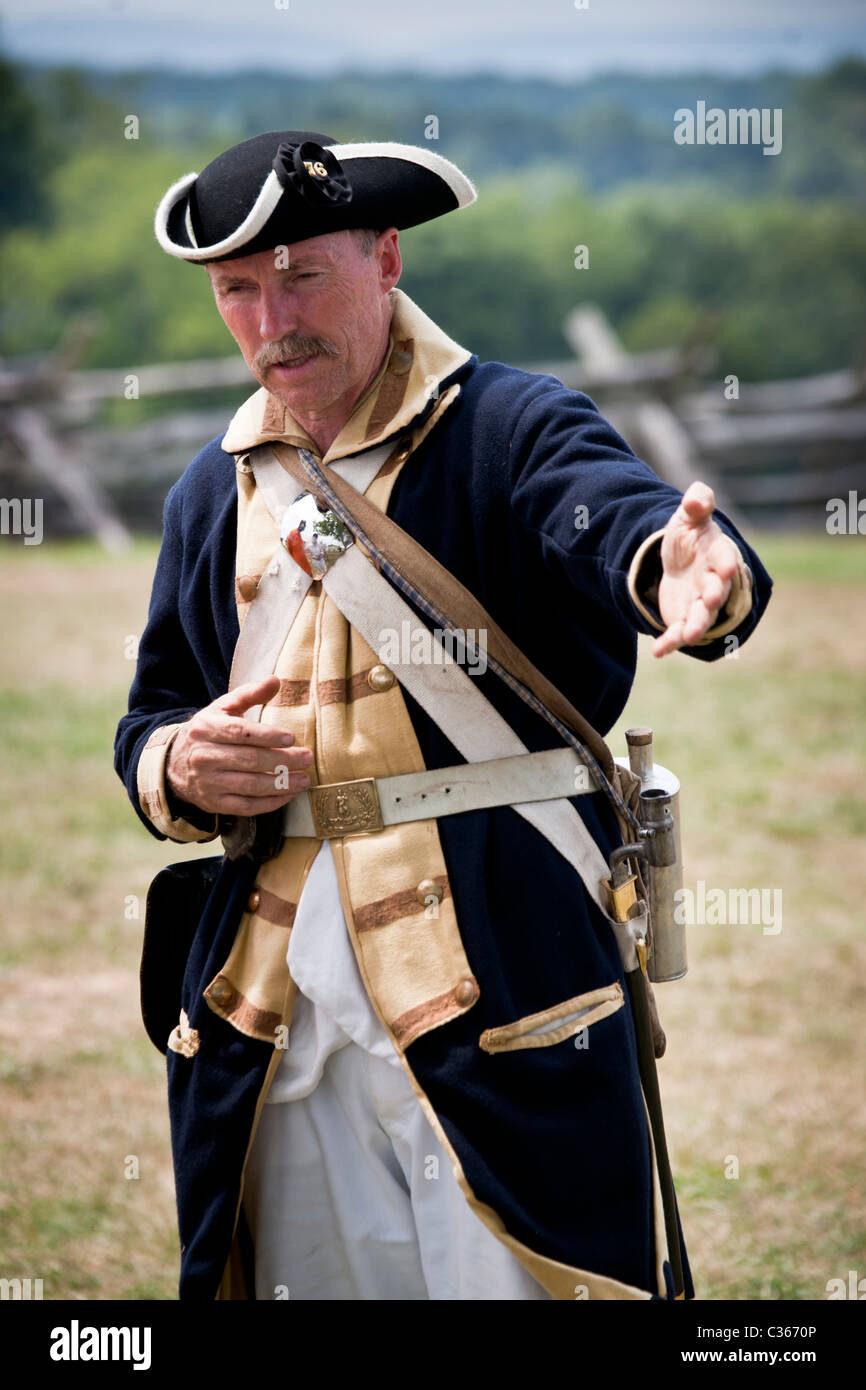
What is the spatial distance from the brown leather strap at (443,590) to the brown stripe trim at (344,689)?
6.3 inches

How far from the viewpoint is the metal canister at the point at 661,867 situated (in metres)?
2.72

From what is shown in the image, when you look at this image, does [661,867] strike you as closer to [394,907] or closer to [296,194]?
[394,907]

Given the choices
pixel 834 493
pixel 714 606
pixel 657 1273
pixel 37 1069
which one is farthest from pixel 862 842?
pixel 834 493

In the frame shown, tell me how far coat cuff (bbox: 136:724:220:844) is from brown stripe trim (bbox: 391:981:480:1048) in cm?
44

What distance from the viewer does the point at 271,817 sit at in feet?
8.43

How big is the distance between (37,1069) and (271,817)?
9.86ft

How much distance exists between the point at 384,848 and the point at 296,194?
0.99m

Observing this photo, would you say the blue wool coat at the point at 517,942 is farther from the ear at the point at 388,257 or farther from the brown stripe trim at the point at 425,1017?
the ear at the point at 388,257

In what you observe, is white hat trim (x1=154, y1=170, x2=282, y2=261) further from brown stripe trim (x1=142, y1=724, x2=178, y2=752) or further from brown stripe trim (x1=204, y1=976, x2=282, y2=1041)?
brown stripe trim (x1=204, y1=976, x2=282, y2=1041)

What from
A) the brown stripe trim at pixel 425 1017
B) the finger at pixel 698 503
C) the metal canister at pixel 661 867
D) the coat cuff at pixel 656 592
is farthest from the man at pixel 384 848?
the finger at pixel 698 503

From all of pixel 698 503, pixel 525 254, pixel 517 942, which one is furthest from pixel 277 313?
pixel 525 254

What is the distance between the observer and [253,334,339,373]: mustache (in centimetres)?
245

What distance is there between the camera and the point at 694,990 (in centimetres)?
579
